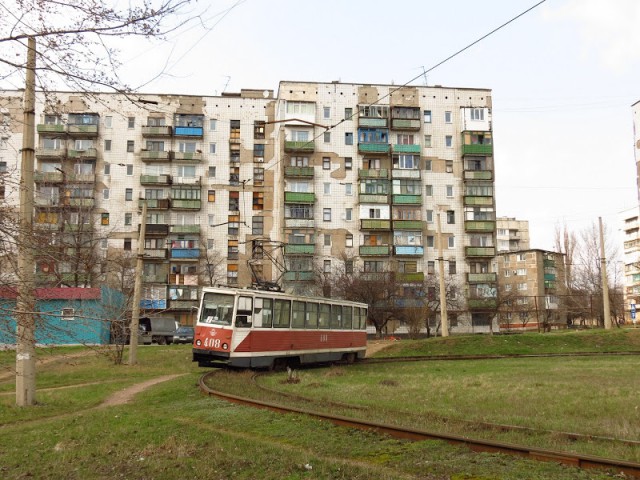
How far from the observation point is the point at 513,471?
635cm

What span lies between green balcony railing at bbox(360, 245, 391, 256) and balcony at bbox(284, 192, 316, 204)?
7.11 meters

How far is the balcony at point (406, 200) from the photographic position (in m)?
63.1

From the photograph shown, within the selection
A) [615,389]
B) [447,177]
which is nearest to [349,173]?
[447,177]

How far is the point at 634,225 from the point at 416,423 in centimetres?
12784

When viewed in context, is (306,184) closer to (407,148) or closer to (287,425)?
(407,148)

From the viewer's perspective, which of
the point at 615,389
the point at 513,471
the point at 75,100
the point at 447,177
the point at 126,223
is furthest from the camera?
the point at 447,177

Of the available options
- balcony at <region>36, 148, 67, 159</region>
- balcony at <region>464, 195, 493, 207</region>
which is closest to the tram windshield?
balcony at <region>36, 148, 67, 159</region>

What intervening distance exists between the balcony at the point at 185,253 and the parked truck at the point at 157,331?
15.9m

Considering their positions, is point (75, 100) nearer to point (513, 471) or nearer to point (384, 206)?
point (513, 471)

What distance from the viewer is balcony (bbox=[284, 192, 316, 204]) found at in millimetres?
62219

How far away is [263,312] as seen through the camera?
66.5 feet

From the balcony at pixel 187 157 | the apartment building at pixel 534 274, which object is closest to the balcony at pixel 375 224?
the balcony at pixel 187 157

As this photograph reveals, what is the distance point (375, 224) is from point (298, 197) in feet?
26.9

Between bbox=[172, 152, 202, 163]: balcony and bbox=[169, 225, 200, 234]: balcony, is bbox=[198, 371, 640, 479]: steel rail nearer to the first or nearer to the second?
bbox=[169, 225, 200, 234]: balcony
